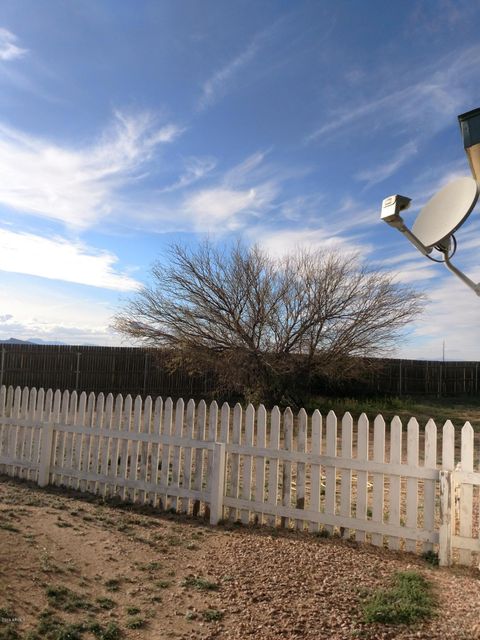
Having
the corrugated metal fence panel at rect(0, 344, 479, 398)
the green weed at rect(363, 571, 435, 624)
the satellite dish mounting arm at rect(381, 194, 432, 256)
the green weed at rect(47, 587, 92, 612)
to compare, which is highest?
the satellite dish mounting arm at rect(381, 194, 432, 256)

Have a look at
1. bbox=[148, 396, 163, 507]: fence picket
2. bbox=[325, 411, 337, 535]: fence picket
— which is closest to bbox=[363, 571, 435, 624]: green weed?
bbox=[325, 411, 337, 535]: fence picket

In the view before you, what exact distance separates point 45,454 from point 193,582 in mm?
3637

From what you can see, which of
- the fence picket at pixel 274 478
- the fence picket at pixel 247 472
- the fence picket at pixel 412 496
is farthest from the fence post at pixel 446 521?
the fence picket at pixel 247 472

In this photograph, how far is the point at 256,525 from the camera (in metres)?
5.09

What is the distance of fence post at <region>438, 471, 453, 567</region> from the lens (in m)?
4.16

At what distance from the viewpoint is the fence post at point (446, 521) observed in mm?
4164

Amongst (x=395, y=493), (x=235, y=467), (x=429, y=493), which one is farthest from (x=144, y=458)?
(x=429, y=493)

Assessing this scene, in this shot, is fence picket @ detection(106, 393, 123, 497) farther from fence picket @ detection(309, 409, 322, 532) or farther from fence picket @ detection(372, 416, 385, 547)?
fence picket @ detection(372, 416, 385, 547)

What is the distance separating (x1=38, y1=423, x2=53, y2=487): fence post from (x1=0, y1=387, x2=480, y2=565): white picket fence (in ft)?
0.04

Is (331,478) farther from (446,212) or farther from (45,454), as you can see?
(45,454)

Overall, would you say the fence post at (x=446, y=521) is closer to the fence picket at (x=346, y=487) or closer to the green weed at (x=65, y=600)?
the fence picket at (x=346, y=487)

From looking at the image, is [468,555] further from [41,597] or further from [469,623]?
[41,597]

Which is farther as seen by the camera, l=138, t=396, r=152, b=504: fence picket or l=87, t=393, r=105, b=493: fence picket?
l=87, t=393, r=105, b=493: fence picket

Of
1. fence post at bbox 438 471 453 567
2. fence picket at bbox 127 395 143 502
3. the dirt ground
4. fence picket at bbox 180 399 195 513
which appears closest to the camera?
the dirt ground
